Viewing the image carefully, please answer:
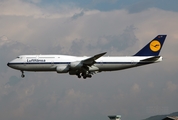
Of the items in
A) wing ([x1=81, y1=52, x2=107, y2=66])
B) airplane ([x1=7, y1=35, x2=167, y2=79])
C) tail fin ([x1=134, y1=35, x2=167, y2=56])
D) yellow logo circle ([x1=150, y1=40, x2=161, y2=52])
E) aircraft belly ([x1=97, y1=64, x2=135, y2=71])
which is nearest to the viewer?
wing ([x1=81, y1=52, x2=107, y2=66])

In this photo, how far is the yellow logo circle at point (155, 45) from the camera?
101812 millimetres

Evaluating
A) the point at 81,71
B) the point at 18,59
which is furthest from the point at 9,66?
the point at 81,71

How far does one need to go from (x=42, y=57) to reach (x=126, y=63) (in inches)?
748

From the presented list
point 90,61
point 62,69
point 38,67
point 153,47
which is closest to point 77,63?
point 90,61

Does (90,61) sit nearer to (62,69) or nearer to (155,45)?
(62,69)

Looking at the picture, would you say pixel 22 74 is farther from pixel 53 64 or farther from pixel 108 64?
pixel 108 64

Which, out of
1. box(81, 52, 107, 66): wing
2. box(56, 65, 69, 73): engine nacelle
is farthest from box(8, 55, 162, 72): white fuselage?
box(81, 52, 107, 66): wing

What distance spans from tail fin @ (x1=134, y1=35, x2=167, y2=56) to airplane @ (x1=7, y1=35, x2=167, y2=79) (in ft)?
10.9

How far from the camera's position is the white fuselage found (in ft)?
307

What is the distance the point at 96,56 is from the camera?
9106cm

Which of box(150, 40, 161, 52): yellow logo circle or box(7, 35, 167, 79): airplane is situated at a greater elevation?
box(150, 40, 161, 52): yellow logo circle

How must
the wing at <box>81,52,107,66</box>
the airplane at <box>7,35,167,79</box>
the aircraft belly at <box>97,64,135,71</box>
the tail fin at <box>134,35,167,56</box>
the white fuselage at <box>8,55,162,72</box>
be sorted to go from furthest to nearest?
the tail fin at <box>134,35,167,56</box> < the aircraft belly at <box>97,64,135,71</box> < the white fuselage at <box>8,55,162,72</box> < the airplane at <box>7,35,167,79</box> < the wing at <box>81,52,107,66</box>

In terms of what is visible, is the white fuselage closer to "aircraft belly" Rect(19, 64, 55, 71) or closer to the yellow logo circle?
"aircraft belly" Rect(19, 64, 55, 71)

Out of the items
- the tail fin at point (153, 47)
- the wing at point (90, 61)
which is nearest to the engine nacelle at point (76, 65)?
the wing at point (90, 61)
